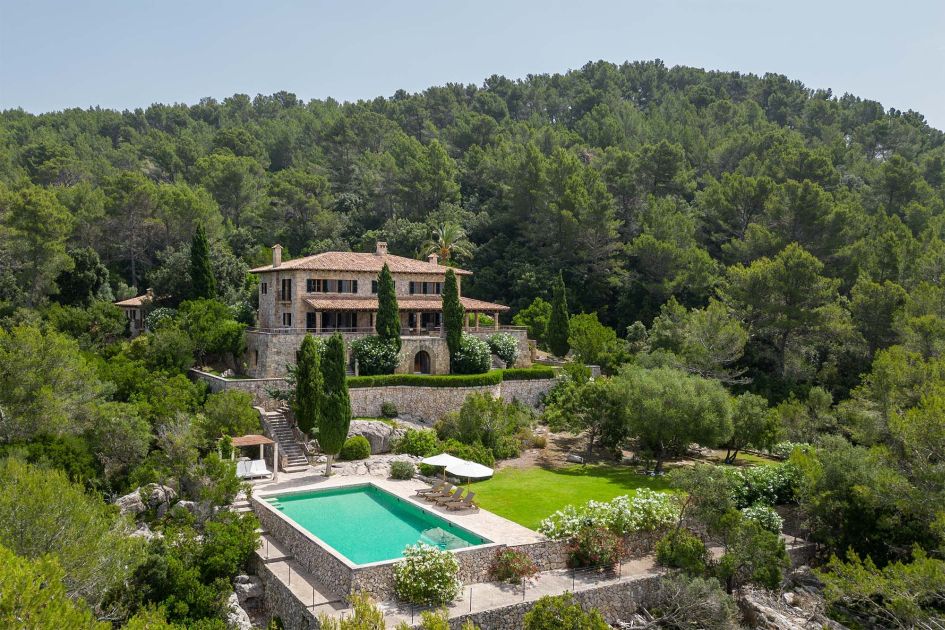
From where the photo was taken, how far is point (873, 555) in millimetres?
24938

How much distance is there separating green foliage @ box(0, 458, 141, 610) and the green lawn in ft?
43.6

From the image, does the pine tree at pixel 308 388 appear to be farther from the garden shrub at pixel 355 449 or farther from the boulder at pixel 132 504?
the boulder at pixel 132 504

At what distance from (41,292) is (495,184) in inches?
1800

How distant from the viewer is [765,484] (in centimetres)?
2806

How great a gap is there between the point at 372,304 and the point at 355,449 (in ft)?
40.9

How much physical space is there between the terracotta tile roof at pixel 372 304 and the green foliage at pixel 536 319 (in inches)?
248

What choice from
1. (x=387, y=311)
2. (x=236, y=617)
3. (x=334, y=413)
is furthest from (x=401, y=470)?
(x=387, y=311)

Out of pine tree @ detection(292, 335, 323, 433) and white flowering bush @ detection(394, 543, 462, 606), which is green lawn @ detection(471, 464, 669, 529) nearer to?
white flowering bush @ detection(394, 543, 462, 606)

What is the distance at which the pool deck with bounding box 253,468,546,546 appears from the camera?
77.9 feet

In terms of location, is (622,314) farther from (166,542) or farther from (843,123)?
(843,123)

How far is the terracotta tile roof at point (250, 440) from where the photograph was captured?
99.1ft

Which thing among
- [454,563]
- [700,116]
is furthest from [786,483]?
[700,116]

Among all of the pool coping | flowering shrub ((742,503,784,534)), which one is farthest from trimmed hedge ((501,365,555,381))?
flowering shrub ((742,503,784,534))

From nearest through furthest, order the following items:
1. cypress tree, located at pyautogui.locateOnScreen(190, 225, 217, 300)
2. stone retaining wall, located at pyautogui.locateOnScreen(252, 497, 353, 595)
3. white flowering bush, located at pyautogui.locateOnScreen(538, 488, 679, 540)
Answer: stone retaining wall, located at pyautogui.locateOnScreen(252, 497, 353, 595) < white flowering bush, located at pyautogui.locateOnScreen(538, 488, 679, 540) < cypress tree, located at pyautogui.locateOnScreen(190, 225, 217, 300)
